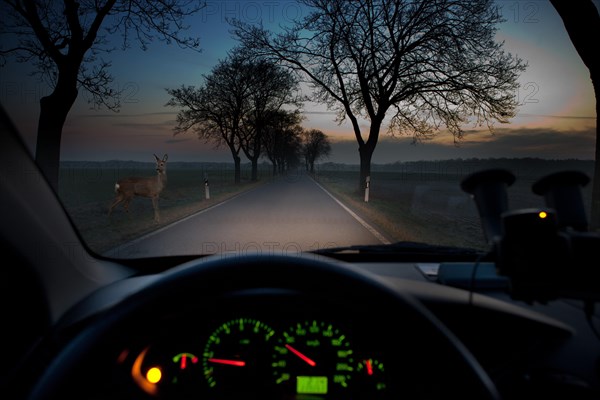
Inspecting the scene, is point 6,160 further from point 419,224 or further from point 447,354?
point 419,224

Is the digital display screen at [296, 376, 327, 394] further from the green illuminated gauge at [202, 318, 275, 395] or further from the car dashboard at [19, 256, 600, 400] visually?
the green illuminated gauge at [202, 318, 275, 395]

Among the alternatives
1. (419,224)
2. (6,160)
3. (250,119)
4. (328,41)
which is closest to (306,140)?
(250,119)

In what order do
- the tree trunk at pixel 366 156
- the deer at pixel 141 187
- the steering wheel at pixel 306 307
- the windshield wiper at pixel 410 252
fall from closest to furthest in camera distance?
the steering wheel at pixel 306 307
the windshield wiper at pixel 410 252
the deer at pixel 141 187
the tree trunk at pixel 366 156

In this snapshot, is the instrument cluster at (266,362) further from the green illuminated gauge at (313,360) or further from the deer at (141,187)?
the deer at (141,187)

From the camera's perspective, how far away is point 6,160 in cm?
207

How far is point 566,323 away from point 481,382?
3.39 feet

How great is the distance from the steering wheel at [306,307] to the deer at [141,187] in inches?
238

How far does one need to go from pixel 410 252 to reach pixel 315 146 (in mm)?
113008

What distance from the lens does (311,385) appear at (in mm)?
1715

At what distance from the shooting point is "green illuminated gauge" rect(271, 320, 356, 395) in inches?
67.3

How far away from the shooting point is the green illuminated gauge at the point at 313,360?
67.3 inches

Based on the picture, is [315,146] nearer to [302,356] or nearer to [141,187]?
[141,187]

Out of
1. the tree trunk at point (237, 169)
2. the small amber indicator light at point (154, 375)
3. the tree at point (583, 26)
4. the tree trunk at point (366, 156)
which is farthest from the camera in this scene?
the tree trunk at point (237, 169)

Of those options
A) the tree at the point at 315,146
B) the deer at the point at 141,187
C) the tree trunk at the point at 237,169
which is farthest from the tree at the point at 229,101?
the tree at the point at 315,146
